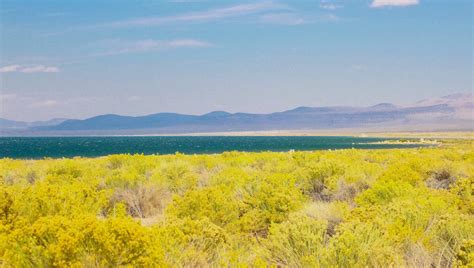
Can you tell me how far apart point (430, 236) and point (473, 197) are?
396 centimetres

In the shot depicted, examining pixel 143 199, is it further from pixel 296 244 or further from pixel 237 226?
pixel 296 244

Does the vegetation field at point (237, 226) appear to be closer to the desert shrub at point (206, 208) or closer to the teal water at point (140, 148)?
the desert shrub at point (206, 208)

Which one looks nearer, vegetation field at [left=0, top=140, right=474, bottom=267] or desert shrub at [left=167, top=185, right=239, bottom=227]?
vegetation field at [left=0, top=140, right=474, bottom=267]

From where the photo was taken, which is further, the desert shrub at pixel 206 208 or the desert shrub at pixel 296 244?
the desert shrub at pixel 206 208

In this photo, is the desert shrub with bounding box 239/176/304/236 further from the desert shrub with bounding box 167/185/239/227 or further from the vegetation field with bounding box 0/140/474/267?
the desert shrub with bounding box 167/185/239/227

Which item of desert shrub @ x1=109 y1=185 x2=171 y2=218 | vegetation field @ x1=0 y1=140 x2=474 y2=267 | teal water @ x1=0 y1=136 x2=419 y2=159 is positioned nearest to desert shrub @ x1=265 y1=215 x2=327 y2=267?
vegetation field @ x1=0 y1=140 x2=474 y2=267

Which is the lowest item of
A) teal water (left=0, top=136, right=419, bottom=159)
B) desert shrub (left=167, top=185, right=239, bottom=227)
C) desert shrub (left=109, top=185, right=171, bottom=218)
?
teal water (left=0, top=136, right=419, bottom=159)

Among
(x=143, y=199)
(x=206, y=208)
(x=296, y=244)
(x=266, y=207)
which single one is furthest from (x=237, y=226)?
(x=143, y=199)

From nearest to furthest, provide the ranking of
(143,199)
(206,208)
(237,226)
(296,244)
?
1. (296,244)
2. (206,208)
3. (237,226)
4. (143,199)

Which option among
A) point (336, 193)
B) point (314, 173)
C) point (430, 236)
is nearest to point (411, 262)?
point (430, 236)

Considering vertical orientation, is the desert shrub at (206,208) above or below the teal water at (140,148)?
above

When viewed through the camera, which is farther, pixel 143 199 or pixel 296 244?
pixel 143 199

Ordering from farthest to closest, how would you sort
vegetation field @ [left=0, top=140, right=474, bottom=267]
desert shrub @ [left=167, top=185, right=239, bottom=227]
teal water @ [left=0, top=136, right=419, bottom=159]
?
teal water @ [left=0, top=136, right=419, bottom=159] → desert shrub @ [left=167, top=185, right=239, bottom=227] → vegetation field @ [left=0, top=140, right=474, bottom=267]

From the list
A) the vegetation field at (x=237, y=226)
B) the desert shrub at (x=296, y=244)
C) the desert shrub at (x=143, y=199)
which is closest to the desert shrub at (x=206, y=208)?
the vegetation field at (x=237, y=226)
